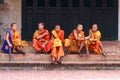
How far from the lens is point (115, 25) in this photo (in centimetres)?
1908

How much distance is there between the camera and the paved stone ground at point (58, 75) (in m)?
13.6

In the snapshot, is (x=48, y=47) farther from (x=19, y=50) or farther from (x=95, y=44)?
(x=95, y=44)

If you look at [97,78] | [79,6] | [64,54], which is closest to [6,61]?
[64,54]

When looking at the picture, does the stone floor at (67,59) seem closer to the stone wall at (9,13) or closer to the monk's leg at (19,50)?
the monk's leg at (19,50)

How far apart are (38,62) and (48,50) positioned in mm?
781

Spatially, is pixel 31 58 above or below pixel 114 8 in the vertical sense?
below

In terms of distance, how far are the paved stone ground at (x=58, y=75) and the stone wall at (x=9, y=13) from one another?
12.8 ft

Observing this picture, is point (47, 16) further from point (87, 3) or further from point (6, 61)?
point (6, 61)

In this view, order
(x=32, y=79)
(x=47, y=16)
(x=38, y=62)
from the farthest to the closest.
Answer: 1. (x=47, y=16)
2. (x=38, y=62)
3. (x=32, y=79)

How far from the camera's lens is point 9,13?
18.5 meters

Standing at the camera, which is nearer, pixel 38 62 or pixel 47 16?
pixel 38 62

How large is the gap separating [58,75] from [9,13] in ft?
16.9

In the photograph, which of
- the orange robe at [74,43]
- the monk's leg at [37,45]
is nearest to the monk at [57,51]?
the orange robe at [74,43]

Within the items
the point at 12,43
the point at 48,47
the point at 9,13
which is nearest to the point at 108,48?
the point at 48,47
